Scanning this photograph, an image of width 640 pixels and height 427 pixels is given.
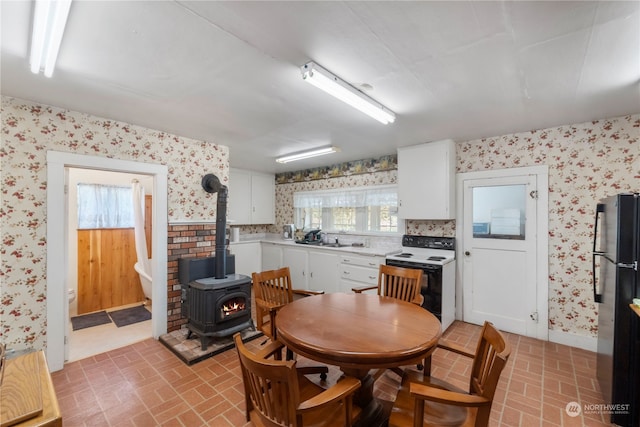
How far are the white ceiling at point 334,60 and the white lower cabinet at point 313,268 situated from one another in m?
2.29

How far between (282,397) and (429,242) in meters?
3.26

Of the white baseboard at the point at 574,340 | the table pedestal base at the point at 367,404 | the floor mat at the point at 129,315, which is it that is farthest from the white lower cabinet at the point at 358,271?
the floor mat at the point at 129,315

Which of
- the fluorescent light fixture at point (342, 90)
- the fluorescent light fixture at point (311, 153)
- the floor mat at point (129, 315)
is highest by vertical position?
the fluorescent light fixture at point (342, 90)

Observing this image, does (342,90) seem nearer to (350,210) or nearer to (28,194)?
(28,194)

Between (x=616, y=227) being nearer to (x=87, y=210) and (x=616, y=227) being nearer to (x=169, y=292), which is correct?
(x=169, y=292)

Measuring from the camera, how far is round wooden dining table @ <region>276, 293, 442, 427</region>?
1.40 m

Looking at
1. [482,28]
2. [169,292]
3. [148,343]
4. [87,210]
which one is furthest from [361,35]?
[87,210]

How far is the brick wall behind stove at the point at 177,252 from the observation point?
3.27 meters

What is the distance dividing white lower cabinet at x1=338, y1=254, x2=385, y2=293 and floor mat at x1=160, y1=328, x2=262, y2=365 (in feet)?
5.03

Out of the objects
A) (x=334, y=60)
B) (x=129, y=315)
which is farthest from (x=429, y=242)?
(x=129, y=315)

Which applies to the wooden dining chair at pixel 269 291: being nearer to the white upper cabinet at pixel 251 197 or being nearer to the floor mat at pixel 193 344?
the floor mat at pixel 193 344

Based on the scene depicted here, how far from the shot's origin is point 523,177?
10.5 feet

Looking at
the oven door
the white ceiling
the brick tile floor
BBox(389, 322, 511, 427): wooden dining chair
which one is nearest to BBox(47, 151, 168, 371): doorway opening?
the brick tile floor

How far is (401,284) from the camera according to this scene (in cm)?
268
